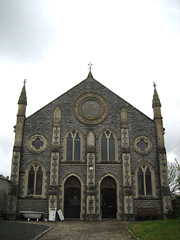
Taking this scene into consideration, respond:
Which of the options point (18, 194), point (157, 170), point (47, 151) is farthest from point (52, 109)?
point (157, 170)

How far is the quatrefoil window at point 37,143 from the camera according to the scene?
26.8 metres

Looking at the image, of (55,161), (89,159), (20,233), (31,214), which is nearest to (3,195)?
(31,214)

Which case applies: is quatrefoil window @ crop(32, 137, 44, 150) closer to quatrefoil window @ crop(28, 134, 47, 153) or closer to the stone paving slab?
quatrefoil window @ crop(28, 134, 47, 153)

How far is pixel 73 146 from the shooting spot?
89.0 feet

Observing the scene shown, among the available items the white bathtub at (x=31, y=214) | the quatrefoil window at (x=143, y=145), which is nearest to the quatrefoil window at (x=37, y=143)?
the white bathtub at (x=31, y=214)

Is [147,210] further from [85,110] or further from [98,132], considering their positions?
[85,110]

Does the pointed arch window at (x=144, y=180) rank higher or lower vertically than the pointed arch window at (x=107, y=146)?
lower

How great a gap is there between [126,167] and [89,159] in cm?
369

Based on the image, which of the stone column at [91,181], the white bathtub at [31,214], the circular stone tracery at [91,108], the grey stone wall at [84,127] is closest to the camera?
the white bathtub at [31,214]

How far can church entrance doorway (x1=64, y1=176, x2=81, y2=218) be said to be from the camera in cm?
2506

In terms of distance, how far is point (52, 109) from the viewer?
93.4 feet

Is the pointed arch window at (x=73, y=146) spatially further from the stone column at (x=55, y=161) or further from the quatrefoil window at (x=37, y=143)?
the quatrefoil window at (x=37, y=143)

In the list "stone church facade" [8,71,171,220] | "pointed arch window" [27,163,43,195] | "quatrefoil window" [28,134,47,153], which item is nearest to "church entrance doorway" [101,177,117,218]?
"stone church facade" [8,71,171,220]

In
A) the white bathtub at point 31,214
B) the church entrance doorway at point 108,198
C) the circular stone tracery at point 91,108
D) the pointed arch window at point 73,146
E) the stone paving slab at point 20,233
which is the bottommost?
the stone paving slab at point 20,233
